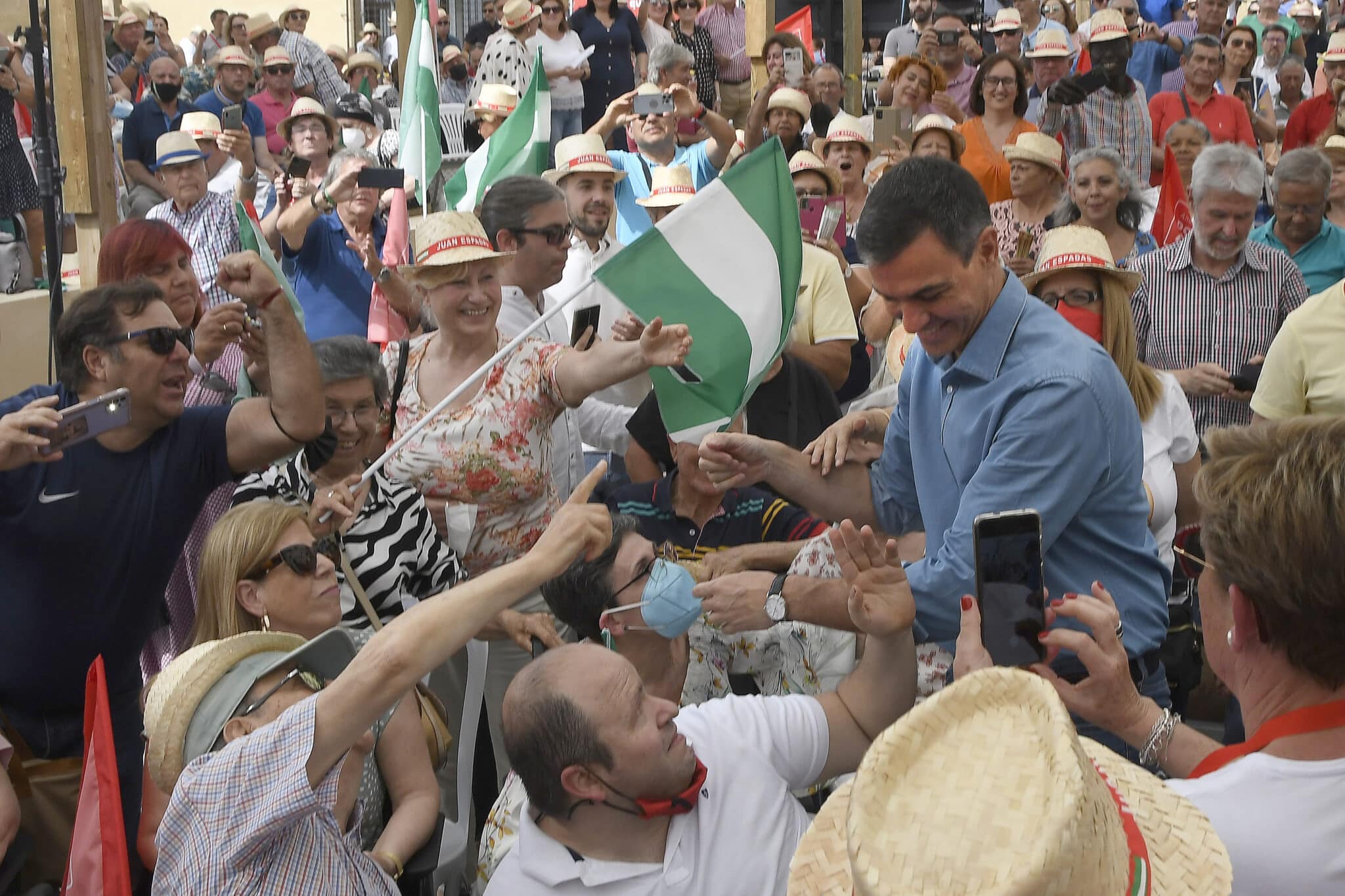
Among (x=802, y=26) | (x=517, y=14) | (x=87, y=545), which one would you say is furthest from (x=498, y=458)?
(x=802, y=26)

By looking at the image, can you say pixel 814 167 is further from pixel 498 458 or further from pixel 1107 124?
pixel 498 458

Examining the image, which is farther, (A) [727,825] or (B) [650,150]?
(B) [650,150]

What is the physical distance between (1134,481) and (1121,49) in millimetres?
6278

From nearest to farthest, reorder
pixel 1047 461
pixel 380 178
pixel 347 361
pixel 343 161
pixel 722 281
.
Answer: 1. pixel 1047 461
2. pixel 722 281
3. pixel 347 361
4. pixel 380 178
5. pixel 343 161

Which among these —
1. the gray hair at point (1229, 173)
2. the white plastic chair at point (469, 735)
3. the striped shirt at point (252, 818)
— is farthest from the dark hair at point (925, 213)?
the gray hair at point (1229, 173)

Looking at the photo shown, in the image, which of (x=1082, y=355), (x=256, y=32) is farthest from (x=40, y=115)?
(x=256, y=32)

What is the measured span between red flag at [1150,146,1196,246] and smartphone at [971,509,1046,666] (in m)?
5.24

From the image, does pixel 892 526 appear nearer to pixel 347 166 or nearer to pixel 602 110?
pixel 347 166

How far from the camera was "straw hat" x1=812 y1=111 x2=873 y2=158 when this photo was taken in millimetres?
7672

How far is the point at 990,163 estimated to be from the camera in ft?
25.4

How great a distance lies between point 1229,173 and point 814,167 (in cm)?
212

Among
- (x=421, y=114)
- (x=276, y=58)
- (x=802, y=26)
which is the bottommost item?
(x=421, y=114)

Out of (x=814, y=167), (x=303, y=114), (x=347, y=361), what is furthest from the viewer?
(x=303, y=114)

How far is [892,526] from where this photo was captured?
338 cm
